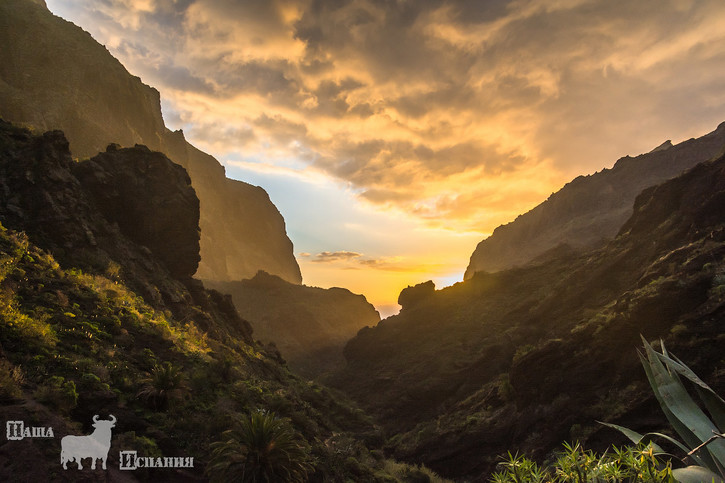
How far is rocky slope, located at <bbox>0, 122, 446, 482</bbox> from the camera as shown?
8.92 m

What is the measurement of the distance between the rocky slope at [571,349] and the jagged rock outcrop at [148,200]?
2554 centimetres

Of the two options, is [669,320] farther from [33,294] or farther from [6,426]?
[33,294]

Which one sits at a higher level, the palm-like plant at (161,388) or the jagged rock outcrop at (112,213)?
the jagged rock outcrop at (112,213)

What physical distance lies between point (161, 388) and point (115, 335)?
4.56 m

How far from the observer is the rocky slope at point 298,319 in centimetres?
6834

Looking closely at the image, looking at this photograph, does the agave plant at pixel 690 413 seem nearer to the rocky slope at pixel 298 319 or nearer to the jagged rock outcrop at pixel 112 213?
the jagged rock outcrop at pixel 112 213

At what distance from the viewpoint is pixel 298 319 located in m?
78.9

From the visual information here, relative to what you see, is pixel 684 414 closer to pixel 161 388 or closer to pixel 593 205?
pixel 161 388

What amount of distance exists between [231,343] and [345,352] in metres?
35.4

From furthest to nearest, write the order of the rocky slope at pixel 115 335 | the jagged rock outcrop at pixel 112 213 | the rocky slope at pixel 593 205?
the rocky slope at pixel 593 205
the jagged rock outcrop at pixel 112 213
the rocky slope at pixel 115 335

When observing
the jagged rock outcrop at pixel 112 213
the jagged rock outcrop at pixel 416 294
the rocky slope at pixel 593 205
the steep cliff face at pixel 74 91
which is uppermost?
the steep cliff face at pixel 74 91

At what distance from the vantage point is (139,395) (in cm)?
1102

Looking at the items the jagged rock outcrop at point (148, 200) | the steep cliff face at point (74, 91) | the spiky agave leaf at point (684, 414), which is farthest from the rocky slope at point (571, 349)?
the steep cliff face at point (74, 91)

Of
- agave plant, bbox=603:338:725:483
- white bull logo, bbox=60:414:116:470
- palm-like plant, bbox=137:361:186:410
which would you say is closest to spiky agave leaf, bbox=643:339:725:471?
agave plant, bbox=603:338:725:483
